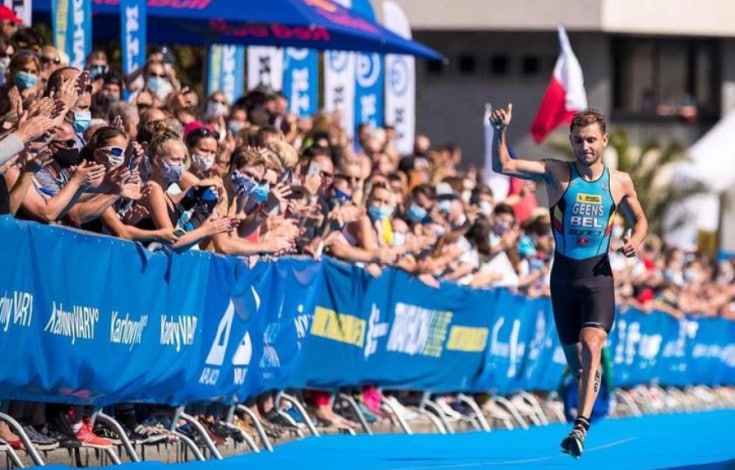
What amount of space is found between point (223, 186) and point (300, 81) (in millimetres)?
10654

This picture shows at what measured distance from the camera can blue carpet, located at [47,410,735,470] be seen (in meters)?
13.0

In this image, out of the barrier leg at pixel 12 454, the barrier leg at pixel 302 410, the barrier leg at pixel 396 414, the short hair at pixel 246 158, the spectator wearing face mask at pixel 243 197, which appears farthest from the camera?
the barrier leg at pixel 396 414

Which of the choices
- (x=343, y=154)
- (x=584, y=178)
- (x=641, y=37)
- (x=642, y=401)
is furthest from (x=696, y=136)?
(x=584, y=178)

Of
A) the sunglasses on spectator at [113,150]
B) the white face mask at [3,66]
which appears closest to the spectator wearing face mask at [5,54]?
the white face mask at [3,66]

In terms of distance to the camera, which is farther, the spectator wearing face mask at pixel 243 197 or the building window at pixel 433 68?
the building window at pixel 433 68

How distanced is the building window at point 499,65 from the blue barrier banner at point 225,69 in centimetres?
3179

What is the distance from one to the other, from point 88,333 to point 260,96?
7.88 meters

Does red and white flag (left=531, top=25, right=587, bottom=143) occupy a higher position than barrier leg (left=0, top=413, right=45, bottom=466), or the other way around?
red and white flag (left=531, top=25, right=587, bottom=143)

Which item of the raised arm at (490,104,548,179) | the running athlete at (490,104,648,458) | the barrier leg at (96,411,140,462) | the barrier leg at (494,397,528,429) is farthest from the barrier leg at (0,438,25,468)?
the barrier leg at (494,397,528,429)

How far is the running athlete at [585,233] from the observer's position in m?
13.2

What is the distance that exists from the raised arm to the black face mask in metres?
2.65

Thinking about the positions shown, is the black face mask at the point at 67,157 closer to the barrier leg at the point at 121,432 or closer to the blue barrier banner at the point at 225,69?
the barrier leg at the point at 121,432

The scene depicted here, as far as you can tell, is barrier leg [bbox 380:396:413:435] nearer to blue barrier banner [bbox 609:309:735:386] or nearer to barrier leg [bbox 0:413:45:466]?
barrier leg [bbox 0:413:45:466]

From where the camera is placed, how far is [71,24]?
1750 cm
